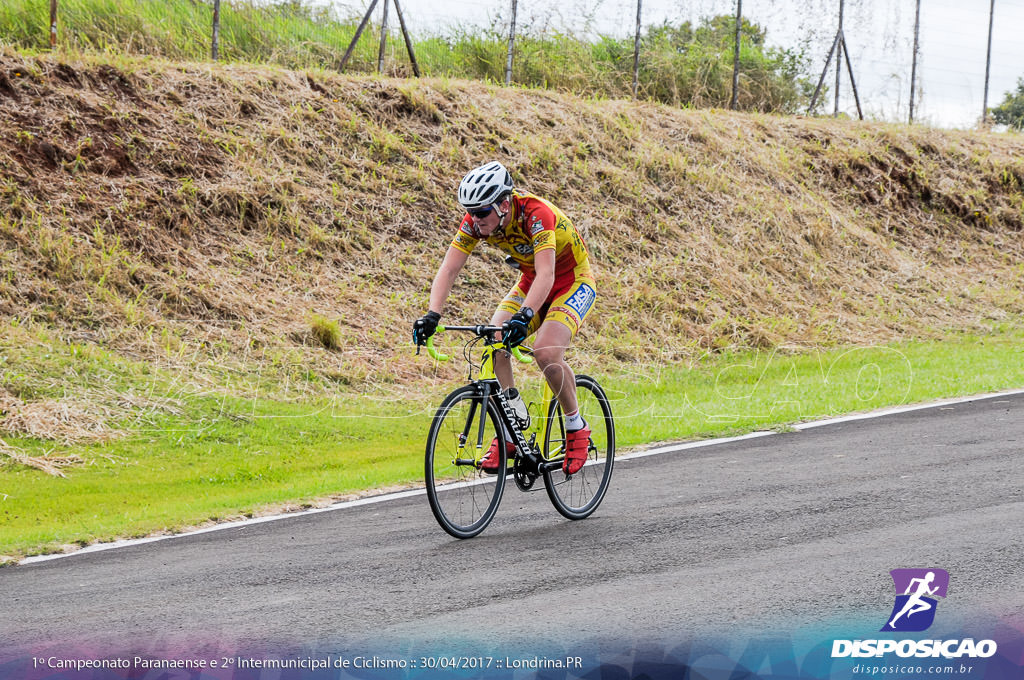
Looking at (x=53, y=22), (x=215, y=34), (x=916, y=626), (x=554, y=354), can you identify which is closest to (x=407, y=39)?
(x=215, y=34)

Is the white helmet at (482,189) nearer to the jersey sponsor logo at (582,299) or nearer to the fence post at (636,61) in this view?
the jersey sponsor logo at (582,299)

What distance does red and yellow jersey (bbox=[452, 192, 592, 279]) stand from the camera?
6695mm

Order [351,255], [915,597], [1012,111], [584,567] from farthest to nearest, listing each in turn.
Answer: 1. [1012,111]
2. [351,255]
3. [584,567]
4. [915,597]

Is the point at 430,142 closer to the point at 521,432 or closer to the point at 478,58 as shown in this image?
the point at 478,58

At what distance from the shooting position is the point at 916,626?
454cm

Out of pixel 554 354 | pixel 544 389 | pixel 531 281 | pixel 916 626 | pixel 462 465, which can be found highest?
pixel 531 281

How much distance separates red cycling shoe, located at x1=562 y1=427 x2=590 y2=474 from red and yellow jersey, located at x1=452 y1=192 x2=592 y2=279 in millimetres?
1120

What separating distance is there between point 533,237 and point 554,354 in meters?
0.80

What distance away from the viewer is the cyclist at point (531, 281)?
6453mm

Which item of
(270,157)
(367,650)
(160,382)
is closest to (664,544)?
(367,650)

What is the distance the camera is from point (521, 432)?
6.88m

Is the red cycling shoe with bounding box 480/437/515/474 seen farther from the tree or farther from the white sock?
the tree

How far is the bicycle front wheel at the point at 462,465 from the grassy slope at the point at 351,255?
2.14 metres

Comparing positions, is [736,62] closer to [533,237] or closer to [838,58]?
[838,58]
